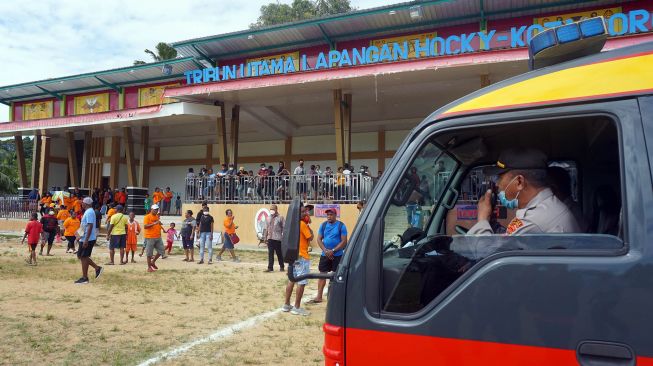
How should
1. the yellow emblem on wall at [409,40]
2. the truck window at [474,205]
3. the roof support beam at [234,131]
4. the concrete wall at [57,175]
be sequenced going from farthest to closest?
the concrete wall at [57,175] < the roof support beam at [234,131] < the yellow emblem on wall at [409,40] < the truck window at [474,205]

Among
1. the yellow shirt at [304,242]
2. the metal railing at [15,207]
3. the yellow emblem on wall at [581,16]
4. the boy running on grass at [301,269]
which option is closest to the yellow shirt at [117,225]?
the boy running on grass at [301,269]

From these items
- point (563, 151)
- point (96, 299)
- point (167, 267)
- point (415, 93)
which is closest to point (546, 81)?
point (563, 151)

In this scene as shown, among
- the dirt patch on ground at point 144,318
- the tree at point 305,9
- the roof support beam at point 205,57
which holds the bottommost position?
the dirt patch on ground at point 144,318

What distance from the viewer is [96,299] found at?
8102mm

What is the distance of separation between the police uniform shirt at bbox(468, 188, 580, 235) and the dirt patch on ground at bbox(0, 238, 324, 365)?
3397 millimetres

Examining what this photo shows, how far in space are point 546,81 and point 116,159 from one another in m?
27.8

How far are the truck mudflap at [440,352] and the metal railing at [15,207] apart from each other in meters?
26.8

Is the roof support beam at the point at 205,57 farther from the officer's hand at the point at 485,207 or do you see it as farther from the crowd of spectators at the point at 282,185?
the officer's hand at the point at 485,207

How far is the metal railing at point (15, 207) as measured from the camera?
965 inches

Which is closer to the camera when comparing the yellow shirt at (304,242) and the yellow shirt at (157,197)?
the yellow shirt at (304,242)

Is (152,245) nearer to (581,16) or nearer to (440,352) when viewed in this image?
(440,352)

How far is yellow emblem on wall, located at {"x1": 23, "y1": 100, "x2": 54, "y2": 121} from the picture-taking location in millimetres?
27234

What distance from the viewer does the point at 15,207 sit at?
24.7m

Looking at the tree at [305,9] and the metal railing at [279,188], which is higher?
the tree at [305,9]
